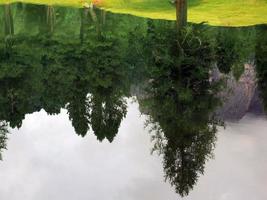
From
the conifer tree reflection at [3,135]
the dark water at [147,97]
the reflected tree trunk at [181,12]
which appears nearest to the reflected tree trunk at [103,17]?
the dark water at [147,97]

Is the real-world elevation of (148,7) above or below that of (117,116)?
above

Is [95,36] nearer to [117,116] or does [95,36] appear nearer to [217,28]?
[217,28]

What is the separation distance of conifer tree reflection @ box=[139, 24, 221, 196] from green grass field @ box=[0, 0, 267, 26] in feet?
90.2

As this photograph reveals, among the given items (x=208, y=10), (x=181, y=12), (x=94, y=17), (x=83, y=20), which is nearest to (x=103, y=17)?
(x=94, y=17)

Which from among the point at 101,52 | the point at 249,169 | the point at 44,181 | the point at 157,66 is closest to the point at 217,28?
the point at 101,52

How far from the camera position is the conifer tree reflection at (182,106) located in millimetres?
41750

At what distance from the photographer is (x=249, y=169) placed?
41219 millimetres

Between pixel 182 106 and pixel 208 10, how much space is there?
214 ft

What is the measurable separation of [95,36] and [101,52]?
14312 mm

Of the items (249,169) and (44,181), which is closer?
(44,181)

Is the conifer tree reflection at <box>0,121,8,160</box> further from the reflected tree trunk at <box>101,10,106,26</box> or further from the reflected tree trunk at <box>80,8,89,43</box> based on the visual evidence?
the reflected tree trunk at <box>101,10,106,26</box>

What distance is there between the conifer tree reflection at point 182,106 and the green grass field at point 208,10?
2748cm

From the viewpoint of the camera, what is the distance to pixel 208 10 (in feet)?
373

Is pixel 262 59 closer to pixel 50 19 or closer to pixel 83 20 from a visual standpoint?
pixel 83 20
